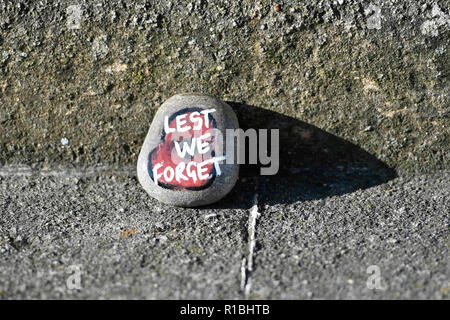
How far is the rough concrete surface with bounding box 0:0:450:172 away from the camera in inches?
116

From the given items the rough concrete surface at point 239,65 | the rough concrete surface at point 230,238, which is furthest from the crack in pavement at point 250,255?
the rough concrete surface at point 239,65

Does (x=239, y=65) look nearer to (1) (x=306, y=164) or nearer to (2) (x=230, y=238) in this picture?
(1) (x=306, y=164)

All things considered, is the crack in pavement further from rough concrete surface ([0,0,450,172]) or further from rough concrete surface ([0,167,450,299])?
rough concrete surface ([0,0,450,172])

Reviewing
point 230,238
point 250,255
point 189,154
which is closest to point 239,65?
point 189,154

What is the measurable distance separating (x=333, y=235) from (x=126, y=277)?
2.73 ft

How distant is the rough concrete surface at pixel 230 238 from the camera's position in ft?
7.47

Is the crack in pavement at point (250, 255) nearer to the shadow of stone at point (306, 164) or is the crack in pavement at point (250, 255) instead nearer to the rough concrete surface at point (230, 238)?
the rough concrete surface at point (230, 238)

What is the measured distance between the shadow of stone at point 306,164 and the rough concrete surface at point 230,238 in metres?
0.01

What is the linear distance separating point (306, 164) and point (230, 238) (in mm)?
675

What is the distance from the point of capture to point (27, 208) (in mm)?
2896

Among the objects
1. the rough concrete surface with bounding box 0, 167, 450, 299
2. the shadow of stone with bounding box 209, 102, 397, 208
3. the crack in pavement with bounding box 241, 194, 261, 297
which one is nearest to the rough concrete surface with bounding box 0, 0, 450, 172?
the shadow of stone with bounding box 209, 102, 397, 208

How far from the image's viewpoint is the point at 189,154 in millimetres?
2887

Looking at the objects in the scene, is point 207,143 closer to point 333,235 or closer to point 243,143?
point 243,143

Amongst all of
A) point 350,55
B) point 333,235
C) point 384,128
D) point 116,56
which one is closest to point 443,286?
point 333,235
